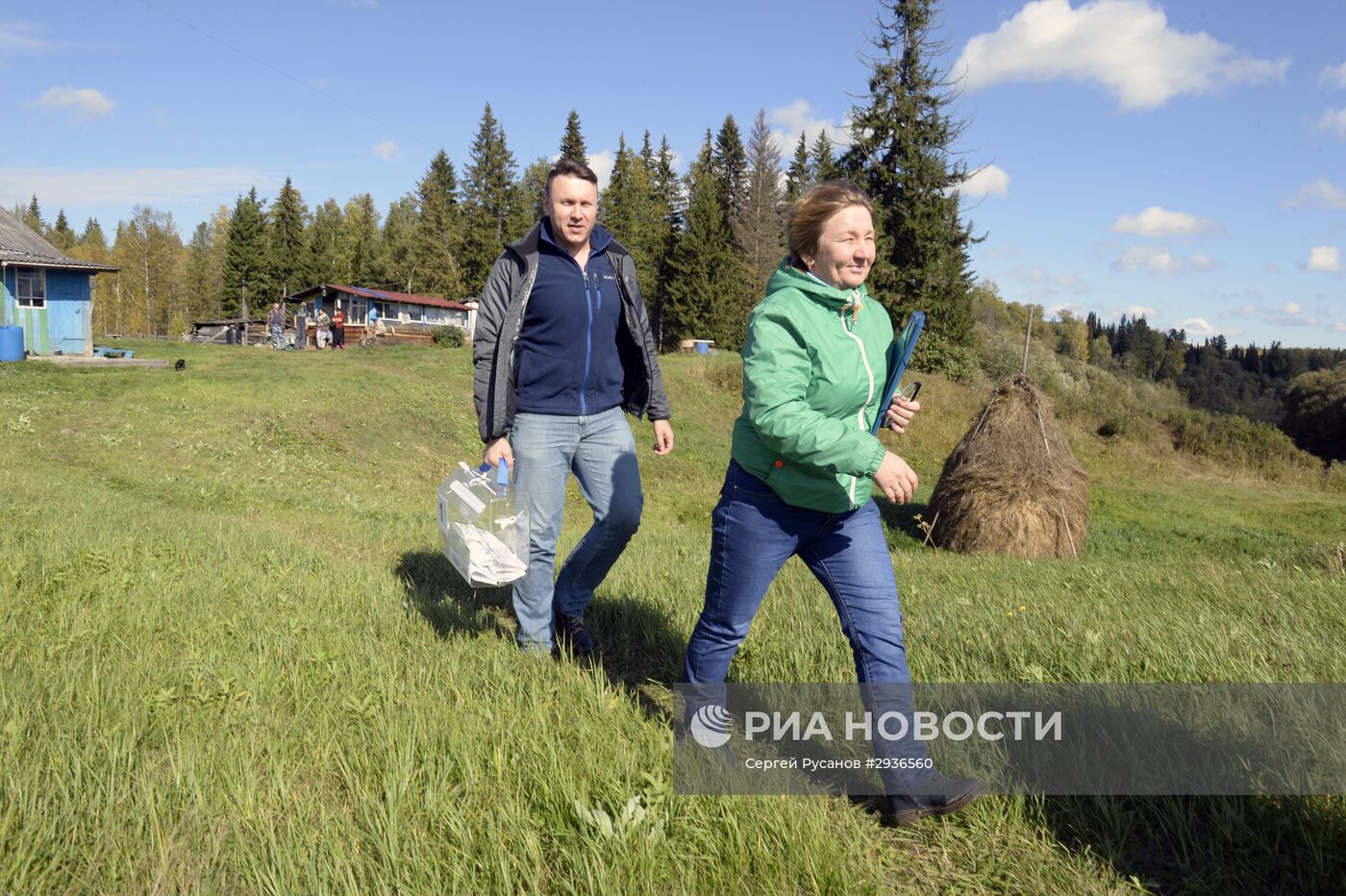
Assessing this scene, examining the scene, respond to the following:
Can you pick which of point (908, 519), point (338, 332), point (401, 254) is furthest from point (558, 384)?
point (401, 254)

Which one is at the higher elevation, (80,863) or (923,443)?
(80,863)

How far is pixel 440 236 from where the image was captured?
6462 cm

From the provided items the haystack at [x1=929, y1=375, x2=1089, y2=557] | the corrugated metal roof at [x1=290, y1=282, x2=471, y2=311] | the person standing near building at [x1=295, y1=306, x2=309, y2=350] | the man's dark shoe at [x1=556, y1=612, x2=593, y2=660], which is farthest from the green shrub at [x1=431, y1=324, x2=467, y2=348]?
the man's dark shoe at [x1=556, y1=612, x2=593, y2=660]

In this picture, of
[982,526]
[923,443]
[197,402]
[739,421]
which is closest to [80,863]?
[739,421]

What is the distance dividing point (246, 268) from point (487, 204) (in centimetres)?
2324

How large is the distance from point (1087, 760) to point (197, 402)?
17.4m

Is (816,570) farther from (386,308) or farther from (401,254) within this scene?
(401,254)

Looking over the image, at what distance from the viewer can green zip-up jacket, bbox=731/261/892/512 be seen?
2648mm

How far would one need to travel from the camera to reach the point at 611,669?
4.24 m

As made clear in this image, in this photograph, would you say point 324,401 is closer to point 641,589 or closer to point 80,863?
point 641,589

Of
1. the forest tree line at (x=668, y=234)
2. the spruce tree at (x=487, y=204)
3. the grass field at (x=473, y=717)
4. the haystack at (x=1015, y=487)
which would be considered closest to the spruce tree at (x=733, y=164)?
the forest tree line at (x=668, y=234)

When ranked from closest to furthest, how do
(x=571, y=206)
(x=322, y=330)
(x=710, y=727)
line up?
(x=710, y=727) < (x=571, y=206) < (x=322, y=330)

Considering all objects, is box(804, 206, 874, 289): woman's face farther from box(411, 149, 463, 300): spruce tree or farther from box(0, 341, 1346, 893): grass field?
box(411, 149, 463, 300): spruce tree

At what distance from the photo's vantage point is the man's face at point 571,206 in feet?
13.0
